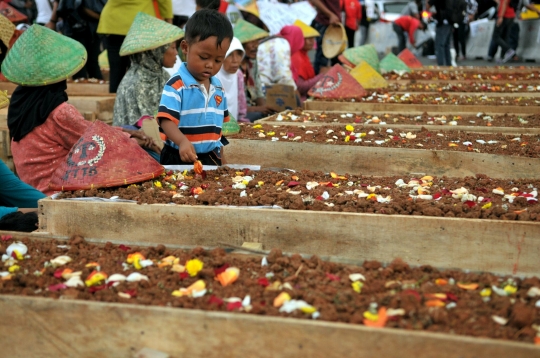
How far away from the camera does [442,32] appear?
566 inches

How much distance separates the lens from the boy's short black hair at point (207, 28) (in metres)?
4.07

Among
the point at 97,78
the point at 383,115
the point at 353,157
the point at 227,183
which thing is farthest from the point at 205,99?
the point at 97,78

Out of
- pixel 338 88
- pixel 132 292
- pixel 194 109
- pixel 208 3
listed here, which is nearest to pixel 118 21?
pixel 208 3

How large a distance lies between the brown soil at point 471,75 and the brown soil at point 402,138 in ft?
14.4

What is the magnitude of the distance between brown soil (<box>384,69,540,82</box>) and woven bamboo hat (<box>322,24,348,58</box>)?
815 mm

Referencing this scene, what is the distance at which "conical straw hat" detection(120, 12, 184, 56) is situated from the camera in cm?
569

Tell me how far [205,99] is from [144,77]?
1684 millimetres

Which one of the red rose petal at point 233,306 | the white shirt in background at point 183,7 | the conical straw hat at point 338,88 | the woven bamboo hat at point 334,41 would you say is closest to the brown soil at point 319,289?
the red rose petal at point 233,306

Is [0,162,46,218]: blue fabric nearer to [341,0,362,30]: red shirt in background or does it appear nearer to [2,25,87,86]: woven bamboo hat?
Result: [2,25,87,86]: woven bamboo hat

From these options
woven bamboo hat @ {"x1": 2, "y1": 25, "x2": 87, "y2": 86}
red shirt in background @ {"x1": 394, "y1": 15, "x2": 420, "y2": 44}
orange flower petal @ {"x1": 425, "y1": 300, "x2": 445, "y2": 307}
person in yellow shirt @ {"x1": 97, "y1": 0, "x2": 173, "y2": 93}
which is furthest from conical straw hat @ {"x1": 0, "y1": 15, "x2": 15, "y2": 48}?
red shirt in background @ {"x1": 394, "y1": 15, "x2": 420, "y2": 44}

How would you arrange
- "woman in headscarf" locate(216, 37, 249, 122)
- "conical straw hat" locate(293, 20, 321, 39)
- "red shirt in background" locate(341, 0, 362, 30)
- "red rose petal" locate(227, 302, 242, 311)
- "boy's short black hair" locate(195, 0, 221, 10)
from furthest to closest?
"red shirt in background" locate(341, 0, 362, 30) < "conical straw hat" locate(293, 20, 321, 39) < "boy's short black hair" locate(195, 0, 221, 10) < "woman in headscarf" locate(216, 37, 249, 122) < "red rose petal" locate(227, 302, 242, 311)

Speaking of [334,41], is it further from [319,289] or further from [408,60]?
[319,289]

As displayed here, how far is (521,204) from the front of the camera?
3457 mm

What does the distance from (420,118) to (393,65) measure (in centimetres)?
512
